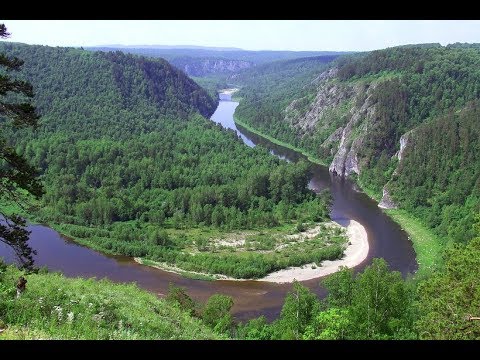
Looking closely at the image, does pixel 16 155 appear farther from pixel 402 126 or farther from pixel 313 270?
pixel 402 126

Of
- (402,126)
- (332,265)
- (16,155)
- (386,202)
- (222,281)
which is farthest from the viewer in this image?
(402,126)

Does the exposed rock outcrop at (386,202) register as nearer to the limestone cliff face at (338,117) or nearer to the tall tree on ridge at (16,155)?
the limestone cliff face at (338,117)

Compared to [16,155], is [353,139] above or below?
below

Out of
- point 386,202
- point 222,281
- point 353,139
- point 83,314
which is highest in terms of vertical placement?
point 83,314

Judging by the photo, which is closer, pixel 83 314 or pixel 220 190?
pixel 83 314

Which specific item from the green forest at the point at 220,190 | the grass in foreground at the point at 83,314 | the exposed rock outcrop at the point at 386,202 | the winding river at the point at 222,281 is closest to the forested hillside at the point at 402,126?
the exposed rock outcrop at the point at 386,202

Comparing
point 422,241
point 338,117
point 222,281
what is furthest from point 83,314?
point 338,117

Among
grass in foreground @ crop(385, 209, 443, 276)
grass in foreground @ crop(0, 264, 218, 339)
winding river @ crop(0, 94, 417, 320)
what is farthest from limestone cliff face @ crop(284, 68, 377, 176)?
grass in foreground @ crop(0, 264, 218, 339)
